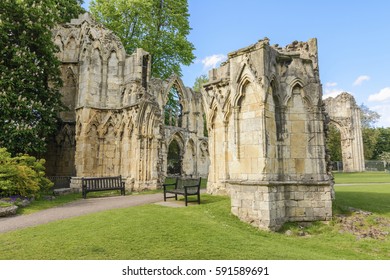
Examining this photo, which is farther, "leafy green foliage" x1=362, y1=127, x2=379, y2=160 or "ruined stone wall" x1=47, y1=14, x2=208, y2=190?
"leafy green foliage" x1=362, y1=127, x2=379, y2=160

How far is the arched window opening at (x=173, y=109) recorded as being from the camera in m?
28.7

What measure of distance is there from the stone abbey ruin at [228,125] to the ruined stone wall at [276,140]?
1.1 inches

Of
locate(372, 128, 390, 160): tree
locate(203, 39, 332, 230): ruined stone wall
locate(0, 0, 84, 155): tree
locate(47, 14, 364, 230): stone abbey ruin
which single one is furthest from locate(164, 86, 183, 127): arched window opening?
locate(372, 128, 390, 160): tree

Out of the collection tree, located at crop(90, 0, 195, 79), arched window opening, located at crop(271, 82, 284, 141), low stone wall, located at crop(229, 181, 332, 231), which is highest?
tree, located at crop(90, 0, 195, 79)

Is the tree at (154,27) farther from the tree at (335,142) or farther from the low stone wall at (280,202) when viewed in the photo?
the tree at (335,142)

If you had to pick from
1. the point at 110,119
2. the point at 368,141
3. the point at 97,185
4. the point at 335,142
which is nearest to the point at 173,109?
the point at 110,119

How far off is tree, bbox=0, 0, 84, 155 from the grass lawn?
7513 mm

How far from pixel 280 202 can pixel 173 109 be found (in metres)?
23.1

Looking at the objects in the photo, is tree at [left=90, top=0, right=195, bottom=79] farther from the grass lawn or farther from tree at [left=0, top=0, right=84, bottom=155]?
the grass lawn

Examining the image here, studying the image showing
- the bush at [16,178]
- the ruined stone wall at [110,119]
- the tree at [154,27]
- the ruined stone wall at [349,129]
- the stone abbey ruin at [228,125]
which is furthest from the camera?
the ruined stone wall at [349,129]

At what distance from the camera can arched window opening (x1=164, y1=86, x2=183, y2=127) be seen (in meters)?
28.7

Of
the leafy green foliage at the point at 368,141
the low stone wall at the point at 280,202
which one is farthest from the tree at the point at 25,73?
the leafy green foliage at the point at 368,141

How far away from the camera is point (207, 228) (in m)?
6.09

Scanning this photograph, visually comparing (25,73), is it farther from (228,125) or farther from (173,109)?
(173,109)
